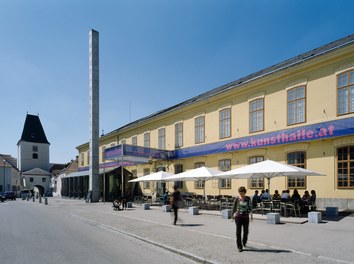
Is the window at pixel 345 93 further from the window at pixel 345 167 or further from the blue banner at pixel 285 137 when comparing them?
the window at pixel 345 167

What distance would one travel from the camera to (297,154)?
19016 millimetres

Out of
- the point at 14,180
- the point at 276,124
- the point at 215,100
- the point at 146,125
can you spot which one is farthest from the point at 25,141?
the point at 276,124

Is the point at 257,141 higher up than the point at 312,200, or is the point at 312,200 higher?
the point at 257,141

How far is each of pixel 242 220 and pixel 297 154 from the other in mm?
12332

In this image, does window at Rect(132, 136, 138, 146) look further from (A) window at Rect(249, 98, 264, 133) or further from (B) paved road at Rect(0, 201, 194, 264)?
(B) paved road at Rect(0, 201, 194, 264)

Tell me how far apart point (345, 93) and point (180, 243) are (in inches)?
506

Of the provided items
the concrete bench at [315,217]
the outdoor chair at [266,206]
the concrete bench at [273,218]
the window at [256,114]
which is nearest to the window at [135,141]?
the window at [256,114]

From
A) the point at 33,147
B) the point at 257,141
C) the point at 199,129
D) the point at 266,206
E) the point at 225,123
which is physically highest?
the point at 225,123

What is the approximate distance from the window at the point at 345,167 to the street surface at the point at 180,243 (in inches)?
139

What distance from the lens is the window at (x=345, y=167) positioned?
53.1 ft

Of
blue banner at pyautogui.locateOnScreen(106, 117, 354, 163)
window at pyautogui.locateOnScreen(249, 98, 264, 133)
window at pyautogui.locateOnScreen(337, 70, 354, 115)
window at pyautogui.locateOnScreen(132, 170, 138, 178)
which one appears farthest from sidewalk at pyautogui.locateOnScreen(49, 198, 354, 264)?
window at pyautogui.locateOnScreen(132, 170, 138, 178)

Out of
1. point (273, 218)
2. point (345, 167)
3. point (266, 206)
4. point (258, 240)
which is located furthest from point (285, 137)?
point (258, 240)

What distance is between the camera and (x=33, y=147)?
275ft

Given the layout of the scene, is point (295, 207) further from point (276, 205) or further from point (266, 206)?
point (266, 206)
